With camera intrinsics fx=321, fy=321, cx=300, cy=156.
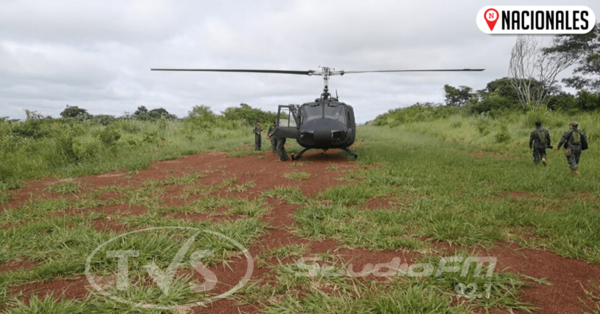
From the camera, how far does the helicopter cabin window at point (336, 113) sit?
9.01 m

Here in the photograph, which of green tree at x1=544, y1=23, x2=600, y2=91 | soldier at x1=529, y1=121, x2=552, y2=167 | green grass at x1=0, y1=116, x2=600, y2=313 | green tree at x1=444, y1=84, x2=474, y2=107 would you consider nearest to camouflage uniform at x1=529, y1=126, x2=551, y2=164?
soldier at x1=529, y1=121, x2=552, y2=167

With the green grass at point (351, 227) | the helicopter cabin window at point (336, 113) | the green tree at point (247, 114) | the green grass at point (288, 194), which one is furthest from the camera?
the green tree at point (247, 114)

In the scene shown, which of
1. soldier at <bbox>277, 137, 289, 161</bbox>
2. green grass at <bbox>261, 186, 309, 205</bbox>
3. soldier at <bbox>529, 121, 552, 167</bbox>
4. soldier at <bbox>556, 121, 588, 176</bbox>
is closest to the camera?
green grass at <bbox>261, 186, 309, 205</bbox>

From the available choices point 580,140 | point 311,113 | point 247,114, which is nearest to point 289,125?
point 311,113

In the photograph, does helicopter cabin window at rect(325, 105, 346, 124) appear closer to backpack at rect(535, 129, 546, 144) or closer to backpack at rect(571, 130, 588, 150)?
backpack at rect(535, 129, 546, 144)

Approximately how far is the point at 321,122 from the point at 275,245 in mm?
5771

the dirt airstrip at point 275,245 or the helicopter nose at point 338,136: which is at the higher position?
the helicopter nose at point 338,136

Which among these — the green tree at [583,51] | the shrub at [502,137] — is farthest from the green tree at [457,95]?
the shrub at [502,137]

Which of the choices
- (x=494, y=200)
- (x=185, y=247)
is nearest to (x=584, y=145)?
(x=494, y=200)

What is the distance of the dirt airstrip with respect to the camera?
2.41 metres

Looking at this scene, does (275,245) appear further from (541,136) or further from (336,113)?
(541,136)

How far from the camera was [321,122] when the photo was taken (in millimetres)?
8734

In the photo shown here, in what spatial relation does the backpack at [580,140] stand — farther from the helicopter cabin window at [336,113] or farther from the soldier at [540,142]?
the helicopter cabin window at [336,113]

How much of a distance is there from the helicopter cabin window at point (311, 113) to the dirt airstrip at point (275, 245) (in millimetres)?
1602
